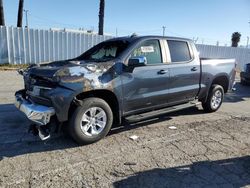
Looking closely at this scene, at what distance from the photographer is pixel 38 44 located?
15.1 metres

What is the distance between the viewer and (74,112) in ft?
13.9

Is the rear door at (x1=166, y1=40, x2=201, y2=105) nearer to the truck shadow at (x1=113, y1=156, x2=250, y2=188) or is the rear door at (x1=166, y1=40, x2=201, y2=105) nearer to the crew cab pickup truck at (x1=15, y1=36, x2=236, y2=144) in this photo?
the crew cab pickup truck at (x1=15, y1=36, x2=236, y2=144)

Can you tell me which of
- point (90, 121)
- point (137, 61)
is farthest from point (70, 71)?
point (137, 61)

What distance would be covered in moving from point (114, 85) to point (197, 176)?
6.51 ft

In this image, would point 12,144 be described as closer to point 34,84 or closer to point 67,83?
point 34,84

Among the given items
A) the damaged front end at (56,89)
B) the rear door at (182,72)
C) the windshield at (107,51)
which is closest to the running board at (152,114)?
the rear door at (182,72)

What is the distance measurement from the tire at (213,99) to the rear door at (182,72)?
67cm

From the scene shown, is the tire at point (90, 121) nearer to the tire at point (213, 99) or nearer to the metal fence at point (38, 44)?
the tire at point (213, 99)

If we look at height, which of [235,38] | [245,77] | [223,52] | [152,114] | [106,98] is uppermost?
[235,38]

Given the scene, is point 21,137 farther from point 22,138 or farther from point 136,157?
point 136,157

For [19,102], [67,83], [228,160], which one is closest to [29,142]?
[19,102]

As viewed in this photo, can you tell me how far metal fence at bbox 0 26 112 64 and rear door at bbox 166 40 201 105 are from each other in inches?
437

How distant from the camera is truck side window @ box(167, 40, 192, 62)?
18.5 feet

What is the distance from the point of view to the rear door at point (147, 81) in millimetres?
4820
